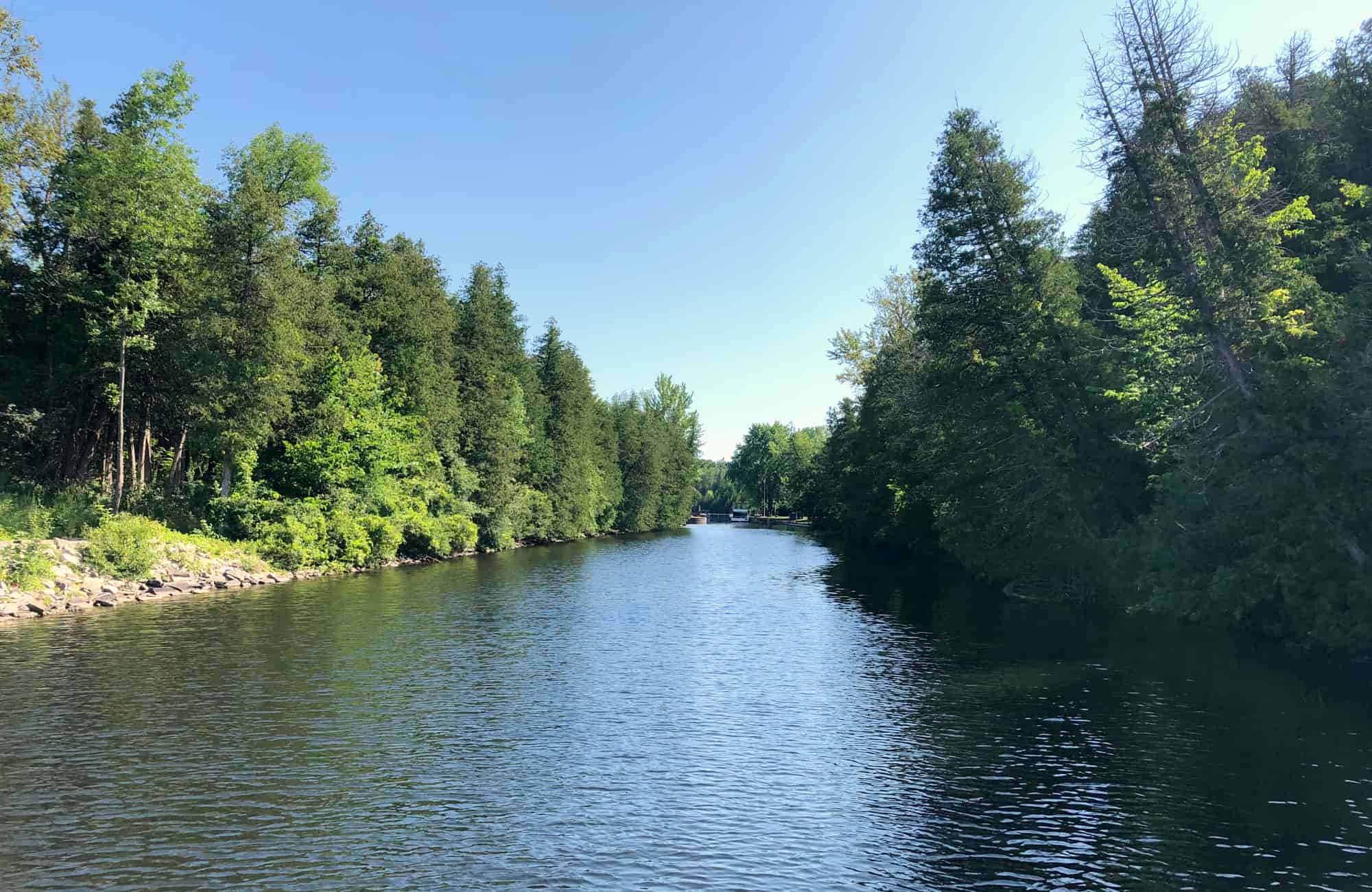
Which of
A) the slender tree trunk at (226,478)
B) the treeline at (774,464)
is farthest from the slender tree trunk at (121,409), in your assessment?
the treeline at (774,464)

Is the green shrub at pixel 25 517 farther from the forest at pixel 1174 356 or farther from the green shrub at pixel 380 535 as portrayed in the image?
the forest at pixel 1174 356

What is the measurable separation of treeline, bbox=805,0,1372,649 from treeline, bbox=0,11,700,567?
121 ft

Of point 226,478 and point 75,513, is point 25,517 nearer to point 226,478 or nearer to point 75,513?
point 75,513

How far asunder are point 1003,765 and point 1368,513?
545 inches

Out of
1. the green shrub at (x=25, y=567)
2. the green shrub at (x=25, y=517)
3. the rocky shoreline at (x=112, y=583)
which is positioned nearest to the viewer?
the rocky shoreline at (x=112, y=583)

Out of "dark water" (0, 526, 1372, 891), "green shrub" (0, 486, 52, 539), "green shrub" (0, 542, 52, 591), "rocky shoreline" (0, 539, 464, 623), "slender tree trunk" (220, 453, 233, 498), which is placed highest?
"slender tree trunk" (220, 453, 233, 498)

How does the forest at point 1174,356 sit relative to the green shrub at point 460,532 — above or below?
above

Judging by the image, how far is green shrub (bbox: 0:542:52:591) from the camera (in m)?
32.9

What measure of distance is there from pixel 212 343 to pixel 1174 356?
155ft

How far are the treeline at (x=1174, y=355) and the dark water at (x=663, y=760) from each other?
Result: 4000 mm

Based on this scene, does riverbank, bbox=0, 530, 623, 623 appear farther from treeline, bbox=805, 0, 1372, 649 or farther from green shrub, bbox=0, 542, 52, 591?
treeline, bbox=805, 0, 1372, 649

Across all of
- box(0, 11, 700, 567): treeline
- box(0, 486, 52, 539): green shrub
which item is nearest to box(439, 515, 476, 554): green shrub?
box(0, 11, 700, 567): treeline

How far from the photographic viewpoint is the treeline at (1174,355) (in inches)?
912

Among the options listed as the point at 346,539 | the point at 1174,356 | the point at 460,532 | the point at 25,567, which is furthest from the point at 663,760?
the point at 460,532
